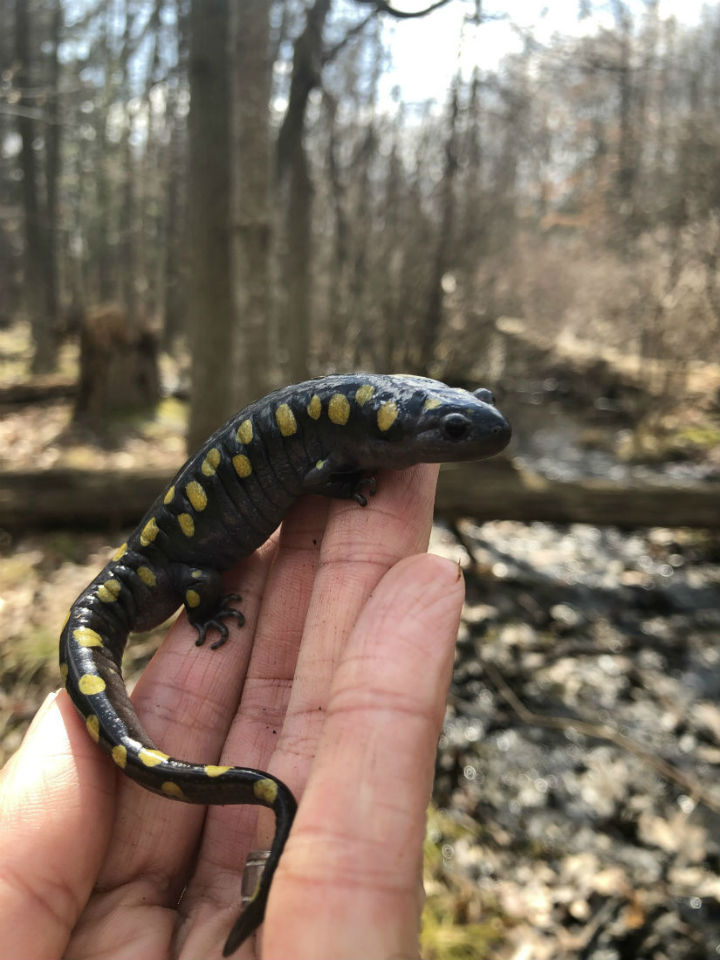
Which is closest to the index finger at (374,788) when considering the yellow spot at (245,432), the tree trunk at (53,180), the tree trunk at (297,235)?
the yellow spot at (245,432)

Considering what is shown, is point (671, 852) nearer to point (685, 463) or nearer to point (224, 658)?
point (224, 658)

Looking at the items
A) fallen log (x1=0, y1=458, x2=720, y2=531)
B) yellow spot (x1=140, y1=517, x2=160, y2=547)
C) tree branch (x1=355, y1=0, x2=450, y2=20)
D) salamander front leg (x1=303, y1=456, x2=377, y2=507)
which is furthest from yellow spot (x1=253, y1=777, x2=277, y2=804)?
tree branch (x1=355, y1=0, x2=450, y2=20)

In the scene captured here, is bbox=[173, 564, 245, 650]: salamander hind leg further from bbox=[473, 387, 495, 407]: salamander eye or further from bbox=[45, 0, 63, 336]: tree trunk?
bbox=[45, 0, 63, 336]: tree trunk

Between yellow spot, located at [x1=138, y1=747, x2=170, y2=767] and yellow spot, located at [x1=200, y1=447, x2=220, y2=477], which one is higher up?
yellow spot, located at [x1=200, y1=447, x2=220, y2=477]

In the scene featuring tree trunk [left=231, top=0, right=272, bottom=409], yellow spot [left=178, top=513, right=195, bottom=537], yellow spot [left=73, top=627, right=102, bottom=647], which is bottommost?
yellow spot [left=73, top=627, right=102, bottom=647]

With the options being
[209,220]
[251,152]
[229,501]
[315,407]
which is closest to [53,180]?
[209,220]

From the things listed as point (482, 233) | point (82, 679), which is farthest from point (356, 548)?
point (482, 233)
